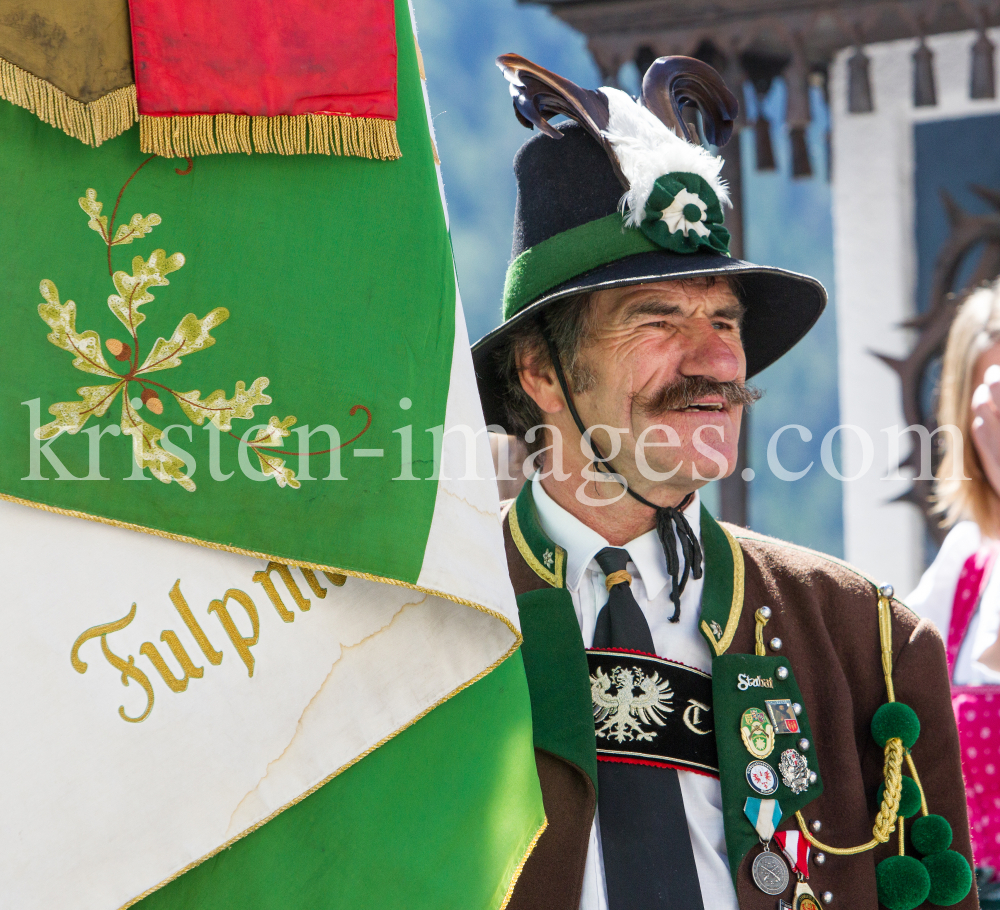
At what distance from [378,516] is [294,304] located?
0.28m

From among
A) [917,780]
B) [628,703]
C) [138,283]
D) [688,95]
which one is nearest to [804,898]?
[917,780]

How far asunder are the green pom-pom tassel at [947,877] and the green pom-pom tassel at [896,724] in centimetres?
19

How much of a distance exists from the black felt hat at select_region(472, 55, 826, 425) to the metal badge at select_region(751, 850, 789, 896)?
1.01 metres

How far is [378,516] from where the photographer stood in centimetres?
131

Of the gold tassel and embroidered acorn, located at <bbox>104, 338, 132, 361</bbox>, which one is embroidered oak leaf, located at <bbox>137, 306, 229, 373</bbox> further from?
the gold tassel

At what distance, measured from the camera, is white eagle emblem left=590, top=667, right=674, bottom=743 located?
6.04 feet

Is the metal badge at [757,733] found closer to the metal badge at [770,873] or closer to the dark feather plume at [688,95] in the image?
the metal badge at [770,873]

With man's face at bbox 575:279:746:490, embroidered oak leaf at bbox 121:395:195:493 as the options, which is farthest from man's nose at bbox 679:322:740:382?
embroidered oak leaf at bbox 121:395:195:493

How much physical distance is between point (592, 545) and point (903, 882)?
2.63 ft

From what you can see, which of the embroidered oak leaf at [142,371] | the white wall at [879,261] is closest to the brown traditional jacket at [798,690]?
the embroidered oak leaf at [142,371]

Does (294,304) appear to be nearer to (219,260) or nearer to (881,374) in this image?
(219,260)

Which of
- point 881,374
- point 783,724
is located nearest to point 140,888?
point 783,724

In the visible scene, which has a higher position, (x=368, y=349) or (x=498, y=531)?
(x=368, y=349)

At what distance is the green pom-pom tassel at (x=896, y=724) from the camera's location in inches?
74.5
